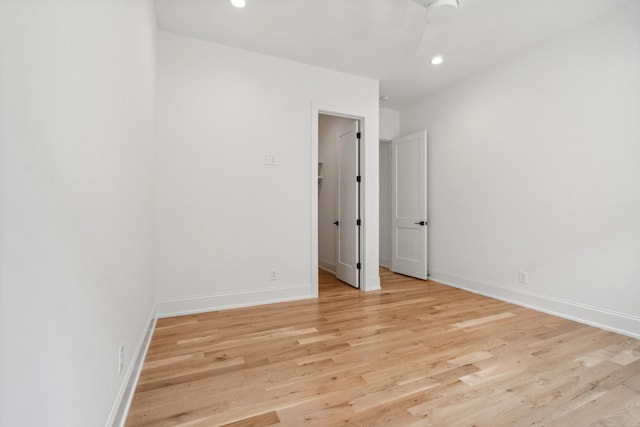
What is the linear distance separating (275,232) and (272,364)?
5.29ft

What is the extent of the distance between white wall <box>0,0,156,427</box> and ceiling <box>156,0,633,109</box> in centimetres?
132

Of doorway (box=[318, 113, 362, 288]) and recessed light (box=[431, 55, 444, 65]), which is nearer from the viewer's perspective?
recessed light (box=[431, 55, 444, 65])

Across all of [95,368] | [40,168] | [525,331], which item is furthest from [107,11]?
[525,331]

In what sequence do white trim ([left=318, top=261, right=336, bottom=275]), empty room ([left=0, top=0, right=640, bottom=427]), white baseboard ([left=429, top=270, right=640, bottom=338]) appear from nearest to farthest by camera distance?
empty room ([left=0, top=0, right=640, bottom=427]) → white baseboard ([left=429, top=270, right=640, bottom=338]) → white trim ([left=318, top=261, right=336, bottom=275])

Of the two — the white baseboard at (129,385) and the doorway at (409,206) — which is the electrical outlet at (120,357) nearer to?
the white baseboard at (129,385)

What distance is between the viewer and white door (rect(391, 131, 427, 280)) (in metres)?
4.46

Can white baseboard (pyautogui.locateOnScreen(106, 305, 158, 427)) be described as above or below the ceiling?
below

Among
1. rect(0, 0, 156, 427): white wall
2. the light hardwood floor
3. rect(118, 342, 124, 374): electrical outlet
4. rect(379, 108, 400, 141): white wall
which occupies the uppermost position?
rect(379, 108, 400, 141): white wall

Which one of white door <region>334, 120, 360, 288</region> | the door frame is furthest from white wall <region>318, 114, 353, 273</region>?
the door frame

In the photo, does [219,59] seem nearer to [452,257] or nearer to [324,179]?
[324,179]

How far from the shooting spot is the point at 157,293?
9.25 ft

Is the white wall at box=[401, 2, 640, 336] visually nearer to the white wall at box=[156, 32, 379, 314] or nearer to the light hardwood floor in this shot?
the light hardwood floor

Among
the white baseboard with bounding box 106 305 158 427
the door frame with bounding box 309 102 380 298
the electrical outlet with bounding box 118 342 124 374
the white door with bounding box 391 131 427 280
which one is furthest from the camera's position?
the white door with bounding box 391 131 427 280

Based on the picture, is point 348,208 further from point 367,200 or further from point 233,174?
point 233,174
